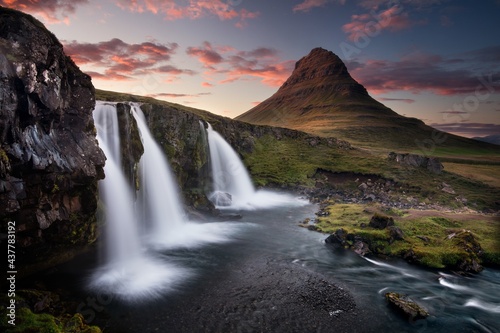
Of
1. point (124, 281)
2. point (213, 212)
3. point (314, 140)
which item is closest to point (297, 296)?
point (124, 281)

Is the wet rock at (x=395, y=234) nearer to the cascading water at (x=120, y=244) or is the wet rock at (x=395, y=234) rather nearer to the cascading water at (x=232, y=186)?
the cascading water at (x=120, y=244)

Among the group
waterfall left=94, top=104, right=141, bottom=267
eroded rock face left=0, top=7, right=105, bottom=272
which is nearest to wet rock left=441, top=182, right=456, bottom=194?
waterfall left=94, top=104, right=141, bottom=267

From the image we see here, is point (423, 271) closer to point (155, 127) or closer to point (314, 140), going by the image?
point (155, 127)

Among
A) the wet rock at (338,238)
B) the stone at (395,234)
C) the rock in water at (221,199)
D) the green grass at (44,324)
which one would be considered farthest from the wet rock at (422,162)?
the green grass at (44,324)

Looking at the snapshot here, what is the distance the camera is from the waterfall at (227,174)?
171 ft

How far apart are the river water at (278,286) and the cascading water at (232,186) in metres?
15.3

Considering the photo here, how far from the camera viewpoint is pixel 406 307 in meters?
18.3

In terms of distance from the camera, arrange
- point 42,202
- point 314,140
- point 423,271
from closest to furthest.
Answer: point 42,202
point 423,271
point 314,140

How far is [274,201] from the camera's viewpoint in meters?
52.1

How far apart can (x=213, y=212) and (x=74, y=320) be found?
25562 millimetres

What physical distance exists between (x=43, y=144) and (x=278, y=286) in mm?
17983

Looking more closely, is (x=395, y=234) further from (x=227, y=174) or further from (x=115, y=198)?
(x=227, y=174)

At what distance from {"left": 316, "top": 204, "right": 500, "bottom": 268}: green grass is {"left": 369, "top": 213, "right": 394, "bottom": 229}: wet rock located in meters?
0.81

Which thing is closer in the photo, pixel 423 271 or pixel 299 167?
pixel 423 271
